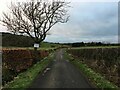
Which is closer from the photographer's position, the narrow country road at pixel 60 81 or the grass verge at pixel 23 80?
the grass verge at pixel 23 80

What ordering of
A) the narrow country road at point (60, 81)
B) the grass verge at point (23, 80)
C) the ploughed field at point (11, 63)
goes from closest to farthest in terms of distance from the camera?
the grass verge at point (23, 80), the narrow country road at point (60, 81), the ploughed field at point (11, 63)

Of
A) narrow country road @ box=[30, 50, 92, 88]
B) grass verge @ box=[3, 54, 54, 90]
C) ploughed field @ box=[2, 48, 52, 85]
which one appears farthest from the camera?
ploughed field @ box=[2, 48, 52, 85]

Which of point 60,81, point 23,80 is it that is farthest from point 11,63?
point 60,81

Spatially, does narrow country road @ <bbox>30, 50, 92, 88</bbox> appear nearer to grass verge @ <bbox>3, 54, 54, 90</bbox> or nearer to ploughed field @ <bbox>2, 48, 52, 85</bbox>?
grass verge @ <bbox>3, 54, 54, 90</bbox>

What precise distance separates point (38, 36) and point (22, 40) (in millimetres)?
57588

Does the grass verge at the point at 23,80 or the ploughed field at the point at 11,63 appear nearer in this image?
the grass verge at the point at 23,80

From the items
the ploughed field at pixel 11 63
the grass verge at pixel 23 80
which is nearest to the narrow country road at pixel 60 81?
the grass verge at pixel 23 80

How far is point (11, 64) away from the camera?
26.7 m

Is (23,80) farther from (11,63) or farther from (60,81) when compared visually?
(11,63)

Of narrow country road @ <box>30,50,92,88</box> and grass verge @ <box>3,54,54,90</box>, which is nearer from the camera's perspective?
grass verge @ <box>3,54,54,90</box>

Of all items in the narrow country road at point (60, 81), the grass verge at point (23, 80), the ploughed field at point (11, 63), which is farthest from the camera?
the ploughed field at point (11, 63)

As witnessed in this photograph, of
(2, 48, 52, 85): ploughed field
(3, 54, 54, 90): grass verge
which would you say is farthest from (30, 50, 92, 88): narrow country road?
(2, 48, 52, 85): ploughed field

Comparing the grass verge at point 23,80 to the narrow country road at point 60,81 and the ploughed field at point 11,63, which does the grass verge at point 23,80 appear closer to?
the narrow country road at point 60,81

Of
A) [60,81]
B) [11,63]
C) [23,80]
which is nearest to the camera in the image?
[60,81]
